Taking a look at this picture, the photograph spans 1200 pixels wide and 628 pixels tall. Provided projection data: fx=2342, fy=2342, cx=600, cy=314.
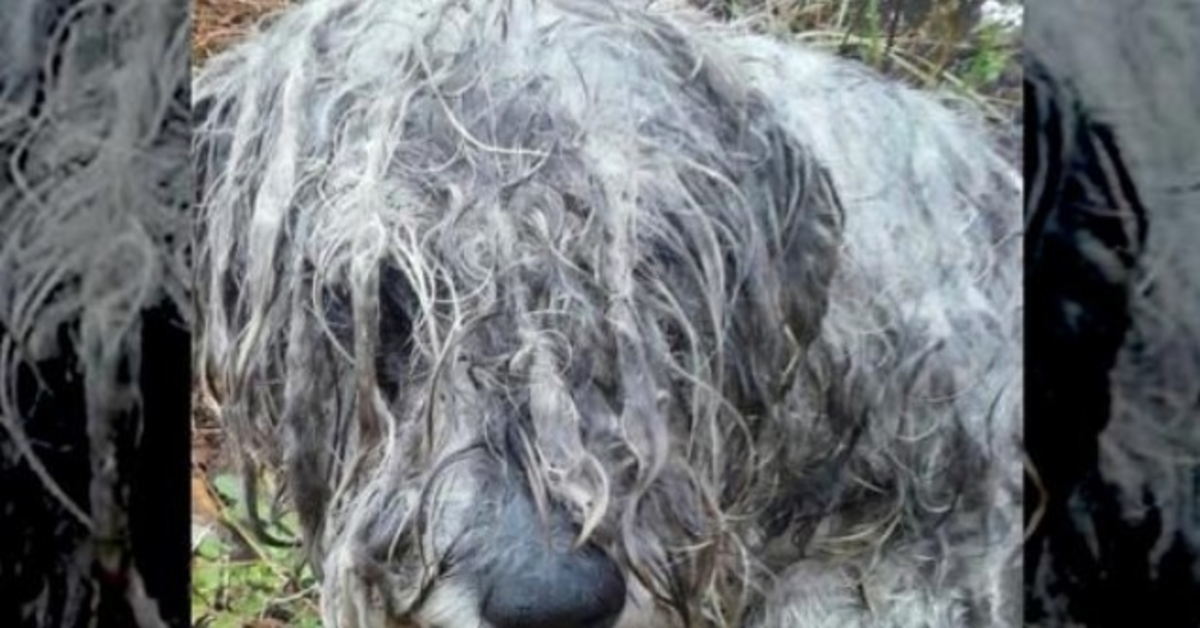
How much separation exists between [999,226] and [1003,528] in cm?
24

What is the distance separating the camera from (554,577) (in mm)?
1765

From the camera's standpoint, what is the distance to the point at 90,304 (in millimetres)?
1916

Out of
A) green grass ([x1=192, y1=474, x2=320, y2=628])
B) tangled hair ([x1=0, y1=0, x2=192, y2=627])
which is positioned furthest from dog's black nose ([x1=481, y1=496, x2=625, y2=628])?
tangled hair ([x1=0, y1=0, x2=192, y2=627])

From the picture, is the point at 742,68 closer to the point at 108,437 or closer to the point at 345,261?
the point at 345,261

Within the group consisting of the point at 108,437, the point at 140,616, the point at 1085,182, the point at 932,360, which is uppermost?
the point at 1085,182

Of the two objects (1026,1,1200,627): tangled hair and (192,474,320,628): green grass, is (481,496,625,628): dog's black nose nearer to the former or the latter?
(192,474,320,628): green grass

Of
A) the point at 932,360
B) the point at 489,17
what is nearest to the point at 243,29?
the point at 489,17

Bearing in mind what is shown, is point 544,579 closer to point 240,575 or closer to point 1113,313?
point 240,575

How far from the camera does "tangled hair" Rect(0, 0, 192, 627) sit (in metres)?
1.90

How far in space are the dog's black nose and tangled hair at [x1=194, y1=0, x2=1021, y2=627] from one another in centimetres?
1

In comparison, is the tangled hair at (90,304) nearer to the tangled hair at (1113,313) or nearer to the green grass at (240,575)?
the green grass at (240,575)

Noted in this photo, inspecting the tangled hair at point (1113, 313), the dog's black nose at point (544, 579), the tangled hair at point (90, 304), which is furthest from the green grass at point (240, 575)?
the tangled hair at point (1113, 313)

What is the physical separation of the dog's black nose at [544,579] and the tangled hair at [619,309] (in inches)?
0.5

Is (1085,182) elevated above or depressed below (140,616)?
above
